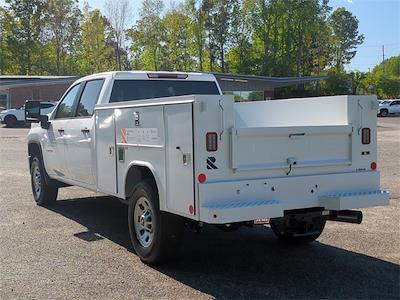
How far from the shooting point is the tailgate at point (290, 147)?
199 inches

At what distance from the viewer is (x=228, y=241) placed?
6.87 m

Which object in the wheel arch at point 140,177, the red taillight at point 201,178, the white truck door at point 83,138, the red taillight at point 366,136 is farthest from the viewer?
the white truck door at point 83,138

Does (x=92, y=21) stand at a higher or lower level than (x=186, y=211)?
higher

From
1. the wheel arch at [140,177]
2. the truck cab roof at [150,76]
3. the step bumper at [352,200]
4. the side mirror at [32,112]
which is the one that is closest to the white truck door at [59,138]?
the side mirror at [32,112]

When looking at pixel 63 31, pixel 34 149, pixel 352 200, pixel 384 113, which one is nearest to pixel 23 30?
pixel 63 31

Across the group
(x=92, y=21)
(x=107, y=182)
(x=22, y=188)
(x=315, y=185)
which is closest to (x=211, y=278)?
(x=315, y=185)

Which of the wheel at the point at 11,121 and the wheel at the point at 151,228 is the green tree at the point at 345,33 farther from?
the wheel at the point at 151,228

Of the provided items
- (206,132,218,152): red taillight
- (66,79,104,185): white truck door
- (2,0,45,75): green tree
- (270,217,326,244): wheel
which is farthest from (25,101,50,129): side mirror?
(2,0,45,75): green tree

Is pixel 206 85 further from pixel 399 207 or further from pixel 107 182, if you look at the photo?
pixel 399 207

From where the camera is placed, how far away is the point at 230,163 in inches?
196

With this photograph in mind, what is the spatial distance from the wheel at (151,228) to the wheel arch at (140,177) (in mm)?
99

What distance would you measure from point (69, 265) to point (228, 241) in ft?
6.72

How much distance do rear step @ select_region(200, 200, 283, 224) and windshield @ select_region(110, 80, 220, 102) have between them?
9.64 ft

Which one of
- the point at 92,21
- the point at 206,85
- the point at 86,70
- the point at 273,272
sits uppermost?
the point at 92,21
